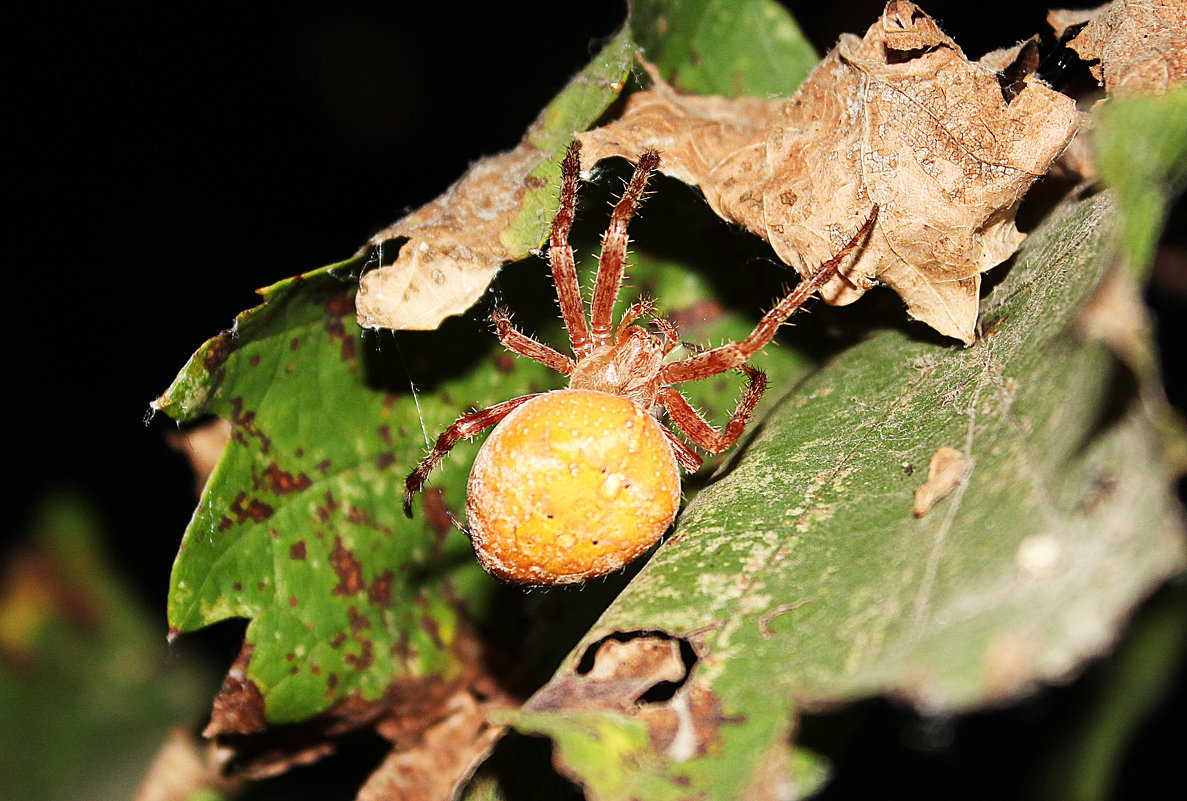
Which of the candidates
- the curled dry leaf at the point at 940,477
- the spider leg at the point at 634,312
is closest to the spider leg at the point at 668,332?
the spider leg at the point at 634,312

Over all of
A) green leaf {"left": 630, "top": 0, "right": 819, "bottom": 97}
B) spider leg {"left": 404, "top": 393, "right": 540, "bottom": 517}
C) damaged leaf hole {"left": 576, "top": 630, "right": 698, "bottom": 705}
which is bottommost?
damaged leaf hole {"left": 576, "top": 630, "right": 698, "bottom": 705}

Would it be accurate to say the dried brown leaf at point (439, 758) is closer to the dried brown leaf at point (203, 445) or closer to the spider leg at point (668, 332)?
the dried brown leaf at point (203, 445)

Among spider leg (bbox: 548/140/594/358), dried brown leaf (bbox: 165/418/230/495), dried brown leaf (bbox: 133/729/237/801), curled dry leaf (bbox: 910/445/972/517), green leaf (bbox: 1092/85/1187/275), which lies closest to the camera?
green leaf (bbox: 1092/85/1187/275)

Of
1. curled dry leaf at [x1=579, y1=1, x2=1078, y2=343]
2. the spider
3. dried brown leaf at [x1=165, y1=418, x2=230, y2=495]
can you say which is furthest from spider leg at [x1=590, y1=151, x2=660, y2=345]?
dried brown leaf at [x1=165, y1=418, x2=230, y2=495]

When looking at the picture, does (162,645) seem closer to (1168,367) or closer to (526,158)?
(526,158)

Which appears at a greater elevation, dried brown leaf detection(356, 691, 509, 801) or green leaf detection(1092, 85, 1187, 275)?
green leaf detection(1092, 85, 1187, 275)

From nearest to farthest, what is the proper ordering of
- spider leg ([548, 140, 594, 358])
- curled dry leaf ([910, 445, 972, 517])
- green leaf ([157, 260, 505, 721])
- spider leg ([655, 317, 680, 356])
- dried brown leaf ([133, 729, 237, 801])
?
curled dry leaf ([910, 445, 972, 517])
green leaf ([157, 260, 505, 721])
spider leg ([548, 140, 594, 358])
spider leg ([655, 317, 680, 356])
dried brown leaf ([133, 729, 237, 801])

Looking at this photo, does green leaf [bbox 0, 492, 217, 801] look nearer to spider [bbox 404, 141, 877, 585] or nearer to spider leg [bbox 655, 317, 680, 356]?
spider [bbox 404, 141, 877, 585]
